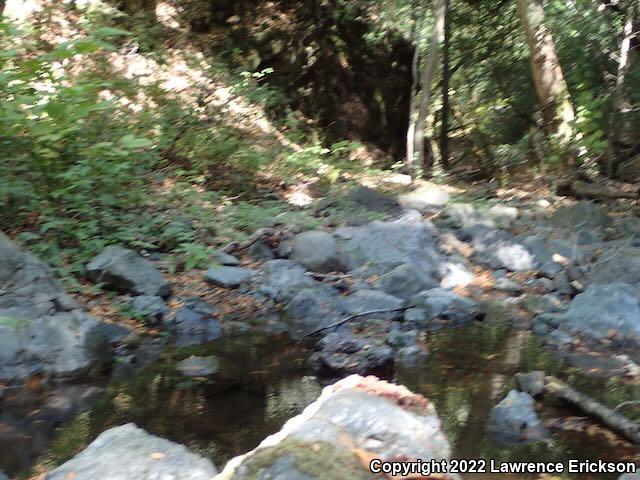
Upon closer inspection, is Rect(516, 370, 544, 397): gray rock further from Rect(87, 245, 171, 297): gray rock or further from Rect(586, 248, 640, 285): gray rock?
Rect(87, 245, 171, 297): gray rock

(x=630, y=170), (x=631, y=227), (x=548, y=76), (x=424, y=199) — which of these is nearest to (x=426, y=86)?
(x=548, y=76)

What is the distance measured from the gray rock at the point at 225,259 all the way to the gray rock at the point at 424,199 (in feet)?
10.9

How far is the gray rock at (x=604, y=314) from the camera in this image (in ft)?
18.8

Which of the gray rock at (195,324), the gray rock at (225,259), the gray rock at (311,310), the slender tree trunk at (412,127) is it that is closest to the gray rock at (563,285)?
the gray rock at (311,310)

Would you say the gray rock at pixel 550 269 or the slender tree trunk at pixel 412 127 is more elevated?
the slender tree trunk at pixel 412 127

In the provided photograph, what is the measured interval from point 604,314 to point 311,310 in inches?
109

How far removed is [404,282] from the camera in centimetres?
683

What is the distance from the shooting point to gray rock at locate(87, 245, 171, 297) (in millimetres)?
6137

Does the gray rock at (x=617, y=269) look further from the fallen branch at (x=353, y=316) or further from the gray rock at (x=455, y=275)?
the fallen branch at (x=353, y=316)

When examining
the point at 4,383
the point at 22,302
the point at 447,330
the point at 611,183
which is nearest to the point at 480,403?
the point at 447,330

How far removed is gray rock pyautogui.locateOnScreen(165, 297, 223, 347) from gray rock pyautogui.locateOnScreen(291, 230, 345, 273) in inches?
53.9

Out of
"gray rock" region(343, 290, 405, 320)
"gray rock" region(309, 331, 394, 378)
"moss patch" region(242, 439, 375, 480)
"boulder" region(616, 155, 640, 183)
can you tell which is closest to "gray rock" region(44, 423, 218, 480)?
"moss patch" region(242, 439, 375, 480)

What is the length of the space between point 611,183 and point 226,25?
7.91 meters

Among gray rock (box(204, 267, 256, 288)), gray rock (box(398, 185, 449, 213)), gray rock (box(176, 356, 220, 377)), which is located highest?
gray rock (box(398, 185, 449, 213))
